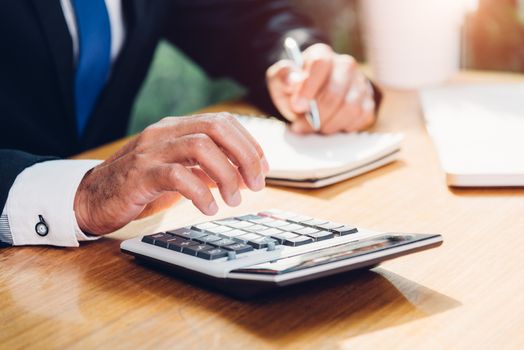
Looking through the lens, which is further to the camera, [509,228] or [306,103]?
[306,103]

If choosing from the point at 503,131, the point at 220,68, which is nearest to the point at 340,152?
the point at 503,131

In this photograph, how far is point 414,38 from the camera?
4.91 feet

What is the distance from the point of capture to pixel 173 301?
0.65 meters

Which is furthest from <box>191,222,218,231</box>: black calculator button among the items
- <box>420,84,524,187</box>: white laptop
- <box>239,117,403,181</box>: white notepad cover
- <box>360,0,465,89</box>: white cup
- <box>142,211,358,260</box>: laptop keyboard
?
<box>360,0,465,89</box>: white cup

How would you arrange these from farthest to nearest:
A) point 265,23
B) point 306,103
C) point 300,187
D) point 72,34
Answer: point 265,23 → point 72,34 → point 306,103 → point 300,187

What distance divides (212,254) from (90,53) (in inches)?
30.2

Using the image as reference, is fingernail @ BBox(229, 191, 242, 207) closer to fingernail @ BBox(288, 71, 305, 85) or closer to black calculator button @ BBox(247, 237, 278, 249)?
black calculator button @ BBox(247, 237, 278, 249)

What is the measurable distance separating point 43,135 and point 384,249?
0.88 metres

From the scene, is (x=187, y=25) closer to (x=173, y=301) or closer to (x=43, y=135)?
(x=43, y=135)

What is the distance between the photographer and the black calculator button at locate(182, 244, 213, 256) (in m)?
0.67

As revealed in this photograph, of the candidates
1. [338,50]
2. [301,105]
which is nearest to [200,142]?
[301,105]

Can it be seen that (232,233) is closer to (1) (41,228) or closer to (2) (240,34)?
(1) (41,228)

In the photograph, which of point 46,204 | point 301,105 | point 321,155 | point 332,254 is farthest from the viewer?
point 301,105

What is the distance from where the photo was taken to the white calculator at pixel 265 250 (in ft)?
2.01
